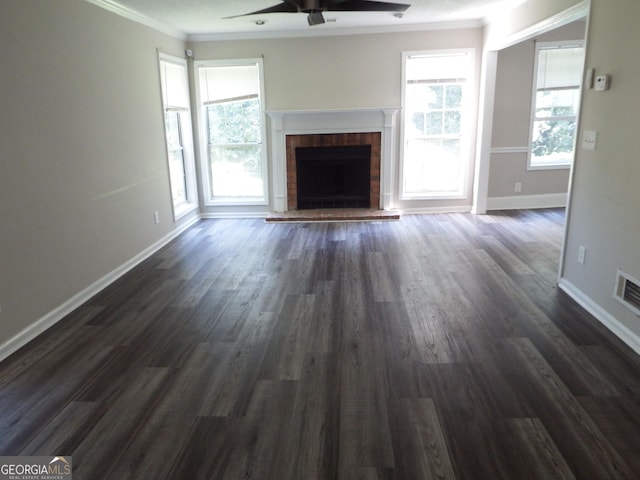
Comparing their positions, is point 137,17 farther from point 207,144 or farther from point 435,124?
point 435,124

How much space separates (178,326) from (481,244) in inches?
136

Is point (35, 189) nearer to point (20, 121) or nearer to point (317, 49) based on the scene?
point (20, 121)

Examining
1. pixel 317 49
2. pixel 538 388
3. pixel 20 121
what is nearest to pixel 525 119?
pixel 317 49

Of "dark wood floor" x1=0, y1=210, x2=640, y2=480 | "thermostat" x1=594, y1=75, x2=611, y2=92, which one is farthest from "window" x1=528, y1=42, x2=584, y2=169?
"thermostat" x1=594, y1=75, x2=611, y2=92

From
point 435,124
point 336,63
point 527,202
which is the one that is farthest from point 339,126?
point 527,202

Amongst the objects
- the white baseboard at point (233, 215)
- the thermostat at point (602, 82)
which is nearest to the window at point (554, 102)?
the thermostat at point (602, 82)

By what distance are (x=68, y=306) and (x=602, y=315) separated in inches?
160

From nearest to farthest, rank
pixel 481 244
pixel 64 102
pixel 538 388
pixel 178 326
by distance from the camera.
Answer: pixel 538 388 < pixel 178 326 < pixel 64 102 < pixel 481 244

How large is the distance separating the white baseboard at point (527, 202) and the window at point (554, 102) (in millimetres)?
455

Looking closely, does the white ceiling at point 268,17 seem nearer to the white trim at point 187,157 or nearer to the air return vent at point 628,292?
the white trim at point 187,157

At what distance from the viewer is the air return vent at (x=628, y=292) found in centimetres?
278

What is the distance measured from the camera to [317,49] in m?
6.07

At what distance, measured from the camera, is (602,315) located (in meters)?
3.13

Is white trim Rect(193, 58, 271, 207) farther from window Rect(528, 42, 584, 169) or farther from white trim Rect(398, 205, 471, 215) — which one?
window Rect(528, 42, 584, 169)
